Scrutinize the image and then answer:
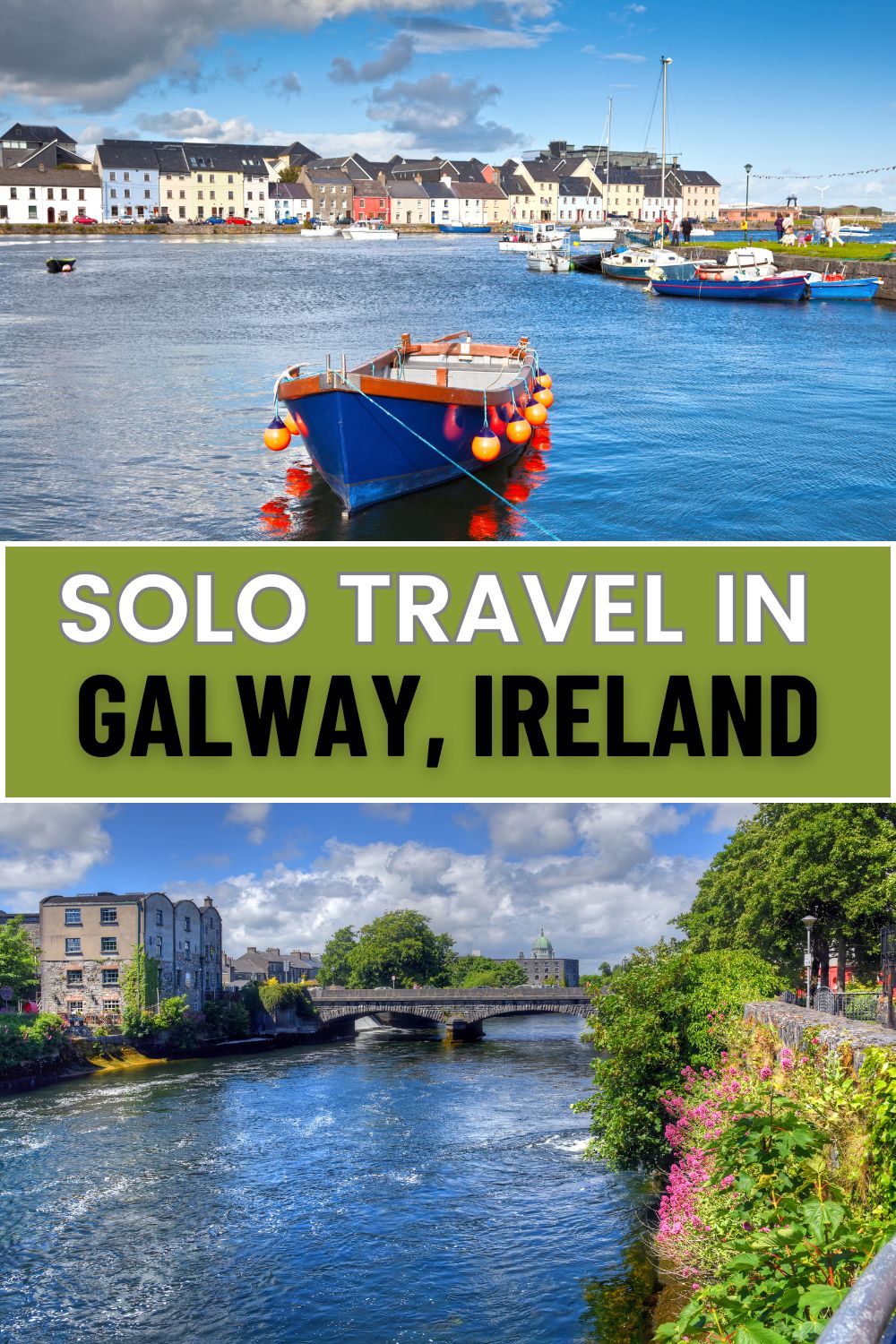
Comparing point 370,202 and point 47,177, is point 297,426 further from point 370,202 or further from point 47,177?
point 370,202

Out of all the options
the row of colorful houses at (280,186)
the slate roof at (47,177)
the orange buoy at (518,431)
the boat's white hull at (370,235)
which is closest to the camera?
the orange buoy at (518,431)

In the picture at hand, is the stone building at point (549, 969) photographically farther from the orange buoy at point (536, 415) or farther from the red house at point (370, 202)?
the orange buoy at point (536, 415)

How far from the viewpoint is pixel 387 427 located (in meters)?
22.6

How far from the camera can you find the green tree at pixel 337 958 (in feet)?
329

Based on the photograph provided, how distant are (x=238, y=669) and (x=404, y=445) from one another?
14396mm

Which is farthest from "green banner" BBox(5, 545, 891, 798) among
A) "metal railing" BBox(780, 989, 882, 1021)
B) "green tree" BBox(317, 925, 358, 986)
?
"green tree" BBox(317, 925, 358, 986)

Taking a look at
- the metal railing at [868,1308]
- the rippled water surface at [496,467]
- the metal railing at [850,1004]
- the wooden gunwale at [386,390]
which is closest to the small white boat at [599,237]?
the rippled water surface at [496,467]

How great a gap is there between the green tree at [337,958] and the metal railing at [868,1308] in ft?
319

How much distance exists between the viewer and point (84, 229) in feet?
470

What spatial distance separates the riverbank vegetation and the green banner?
2369 millimetres

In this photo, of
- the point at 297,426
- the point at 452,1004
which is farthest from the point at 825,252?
the point at 297,426

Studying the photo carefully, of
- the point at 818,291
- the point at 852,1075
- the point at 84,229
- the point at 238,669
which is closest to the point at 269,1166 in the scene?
the point at 852,1075

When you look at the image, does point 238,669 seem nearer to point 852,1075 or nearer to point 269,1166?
point 852,1075

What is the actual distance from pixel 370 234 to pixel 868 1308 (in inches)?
6601
